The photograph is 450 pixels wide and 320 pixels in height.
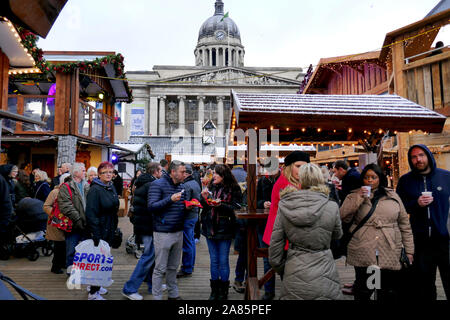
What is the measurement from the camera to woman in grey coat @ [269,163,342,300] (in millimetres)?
2490

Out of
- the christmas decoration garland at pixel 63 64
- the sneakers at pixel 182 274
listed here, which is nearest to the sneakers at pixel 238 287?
the sneakers at pixel 182 274

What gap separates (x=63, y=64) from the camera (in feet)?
38.4

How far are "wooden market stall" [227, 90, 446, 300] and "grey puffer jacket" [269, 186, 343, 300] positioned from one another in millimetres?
1304

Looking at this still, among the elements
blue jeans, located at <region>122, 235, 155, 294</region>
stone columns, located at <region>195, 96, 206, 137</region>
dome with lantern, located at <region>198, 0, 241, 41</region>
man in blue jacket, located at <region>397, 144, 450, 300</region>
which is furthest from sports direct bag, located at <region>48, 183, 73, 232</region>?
dome with lantern, located at <region>198, 0, 241, 41</region>

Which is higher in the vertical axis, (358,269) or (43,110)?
(43,110)

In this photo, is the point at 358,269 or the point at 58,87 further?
the point at 58,87

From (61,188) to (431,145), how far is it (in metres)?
9.85

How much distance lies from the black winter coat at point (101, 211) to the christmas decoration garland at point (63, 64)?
4.91 m

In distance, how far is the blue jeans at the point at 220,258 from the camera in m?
4.33

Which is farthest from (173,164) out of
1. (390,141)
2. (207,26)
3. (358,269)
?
(207,26)

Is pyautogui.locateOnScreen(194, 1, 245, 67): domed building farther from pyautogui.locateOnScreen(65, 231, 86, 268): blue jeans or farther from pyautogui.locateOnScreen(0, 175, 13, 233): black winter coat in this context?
pyautogui.locateOnScreen(0, 175, 13, 233): black winter coat
